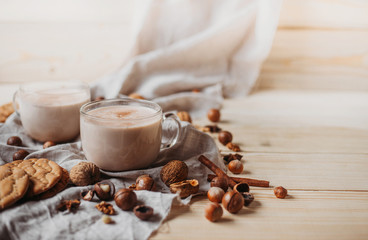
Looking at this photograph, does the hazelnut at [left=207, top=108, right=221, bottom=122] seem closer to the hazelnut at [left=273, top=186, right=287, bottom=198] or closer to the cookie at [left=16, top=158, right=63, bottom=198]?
the hazelnut at [left=273, top=186, right=287, bottom=198]


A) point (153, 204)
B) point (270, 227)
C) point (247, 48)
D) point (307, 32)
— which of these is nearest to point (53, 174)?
point (153, 204)

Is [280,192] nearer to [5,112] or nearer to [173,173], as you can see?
[173,173]

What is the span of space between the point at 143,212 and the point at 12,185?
1.08 ft

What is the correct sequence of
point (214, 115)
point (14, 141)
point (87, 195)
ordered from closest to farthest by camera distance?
point (87, 195), point (14, 141), point (214, 115)

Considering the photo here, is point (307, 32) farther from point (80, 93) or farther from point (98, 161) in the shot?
point (98, 161)

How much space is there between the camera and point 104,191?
0.91 m

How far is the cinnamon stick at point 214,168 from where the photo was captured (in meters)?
1.02

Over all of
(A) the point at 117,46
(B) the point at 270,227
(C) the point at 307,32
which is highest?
(C) the point at 307,32

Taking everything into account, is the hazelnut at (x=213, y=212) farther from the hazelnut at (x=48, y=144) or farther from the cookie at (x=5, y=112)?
the cookie at (x=5, y=112)

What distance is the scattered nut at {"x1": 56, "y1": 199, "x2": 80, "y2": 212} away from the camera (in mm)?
864

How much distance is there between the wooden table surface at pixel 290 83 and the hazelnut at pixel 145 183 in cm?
13

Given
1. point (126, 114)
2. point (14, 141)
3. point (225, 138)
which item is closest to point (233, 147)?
point (225, 138)

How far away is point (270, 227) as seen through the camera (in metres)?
0.82

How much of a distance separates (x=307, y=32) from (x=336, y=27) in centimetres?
17
